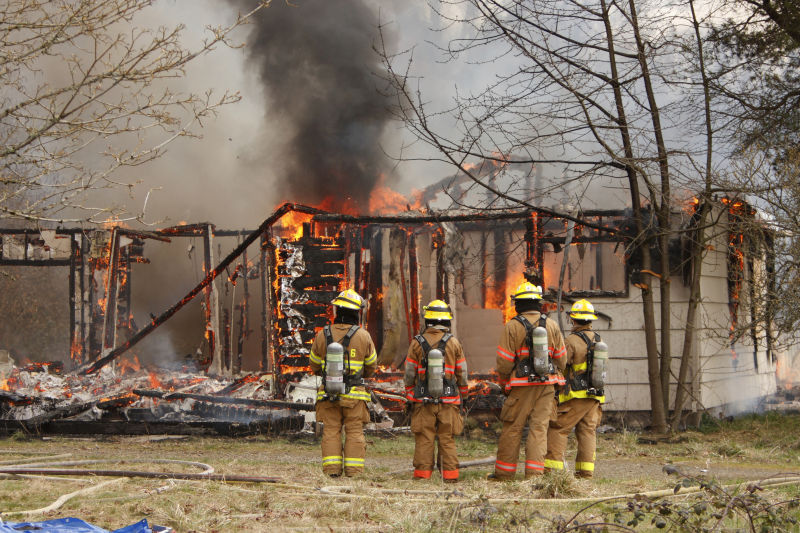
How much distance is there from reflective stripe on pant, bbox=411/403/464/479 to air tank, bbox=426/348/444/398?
17 centimetres

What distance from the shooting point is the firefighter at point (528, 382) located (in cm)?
683

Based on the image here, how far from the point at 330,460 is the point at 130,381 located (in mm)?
8370

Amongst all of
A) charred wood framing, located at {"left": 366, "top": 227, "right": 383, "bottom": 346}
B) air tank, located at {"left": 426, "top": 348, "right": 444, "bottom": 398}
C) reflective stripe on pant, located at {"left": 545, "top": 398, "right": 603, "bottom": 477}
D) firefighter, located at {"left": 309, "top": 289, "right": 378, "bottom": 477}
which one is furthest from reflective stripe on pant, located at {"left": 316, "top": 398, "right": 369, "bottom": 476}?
→ charred wood framing, located at {"left": 366, "top": 227, "right": 383, "bottom": 346}

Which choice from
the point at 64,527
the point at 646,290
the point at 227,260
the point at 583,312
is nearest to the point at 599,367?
the point at 583,312

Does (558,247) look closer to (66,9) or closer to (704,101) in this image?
(704,101)

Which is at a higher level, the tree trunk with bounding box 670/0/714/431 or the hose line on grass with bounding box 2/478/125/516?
the tree trunk with bounding box 670/0/714/431

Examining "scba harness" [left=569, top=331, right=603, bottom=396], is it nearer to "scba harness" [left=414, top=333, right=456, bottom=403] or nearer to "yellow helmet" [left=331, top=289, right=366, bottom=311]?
"scba harness" [left=414, top=333, right=456, bottom=403]

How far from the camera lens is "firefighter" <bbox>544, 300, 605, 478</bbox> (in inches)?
283

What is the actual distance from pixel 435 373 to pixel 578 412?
1.51 metres

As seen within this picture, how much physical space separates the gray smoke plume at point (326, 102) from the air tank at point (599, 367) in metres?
12.1

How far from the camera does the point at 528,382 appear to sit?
693 centimetres

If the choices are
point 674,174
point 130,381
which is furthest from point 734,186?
point 130,381

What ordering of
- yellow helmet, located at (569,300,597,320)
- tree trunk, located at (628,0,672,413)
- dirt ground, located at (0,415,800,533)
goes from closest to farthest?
1. dirt ground, located at (0,415,800,533)
2. yellow helmet, located at (569,300,597,320)
3. tree trunk, located at (628,0,672,413)

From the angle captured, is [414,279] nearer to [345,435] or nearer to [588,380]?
[588,380]
